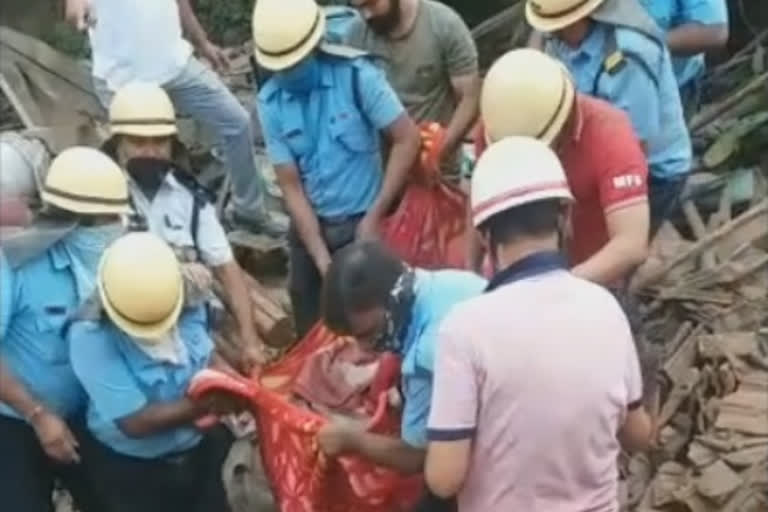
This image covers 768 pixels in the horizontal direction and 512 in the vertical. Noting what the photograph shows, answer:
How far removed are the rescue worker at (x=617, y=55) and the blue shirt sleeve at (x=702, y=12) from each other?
0.64m

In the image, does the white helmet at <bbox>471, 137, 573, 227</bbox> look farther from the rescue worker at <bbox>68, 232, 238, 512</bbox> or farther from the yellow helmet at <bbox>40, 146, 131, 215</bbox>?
the yellow helmet at <bbox>40, 146, 131, 215</bbox>

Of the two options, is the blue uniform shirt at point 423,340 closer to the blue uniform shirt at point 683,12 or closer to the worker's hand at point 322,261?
the worker's hand at point 322,261

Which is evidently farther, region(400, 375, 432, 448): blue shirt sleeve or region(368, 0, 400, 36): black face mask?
region(368, 0, 400, 36): black face mask

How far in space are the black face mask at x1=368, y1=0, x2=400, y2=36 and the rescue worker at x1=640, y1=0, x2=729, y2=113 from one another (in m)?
0.89

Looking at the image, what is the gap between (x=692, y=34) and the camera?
6965mm

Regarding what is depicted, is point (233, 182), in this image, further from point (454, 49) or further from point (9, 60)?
point (9, 60)

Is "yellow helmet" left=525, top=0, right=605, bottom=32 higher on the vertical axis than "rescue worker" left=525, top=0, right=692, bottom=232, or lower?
higher

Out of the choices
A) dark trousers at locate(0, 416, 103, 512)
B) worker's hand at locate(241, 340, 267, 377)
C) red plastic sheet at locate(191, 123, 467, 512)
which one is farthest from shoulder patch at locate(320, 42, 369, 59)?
dark trousers at locate(0, 416, 103, 512)

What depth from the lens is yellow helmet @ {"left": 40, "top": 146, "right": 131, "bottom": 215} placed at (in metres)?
6.20

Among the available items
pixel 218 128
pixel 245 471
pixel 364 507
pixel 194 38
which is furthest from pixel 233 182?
pixel 364 507

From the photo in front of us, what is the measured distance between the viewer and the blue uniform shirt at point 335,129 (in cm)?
706

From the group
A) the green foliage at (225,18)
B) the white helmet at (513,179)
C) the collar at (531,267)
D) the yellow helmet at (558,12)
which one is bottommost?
the green foliage at (225,18)

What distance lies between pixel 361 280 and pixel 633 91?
1335mm

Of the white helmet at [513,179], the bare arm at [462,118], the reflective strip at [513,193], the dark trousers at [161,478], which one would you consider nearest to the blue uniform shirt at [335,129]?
the bare arm at [462,118]
